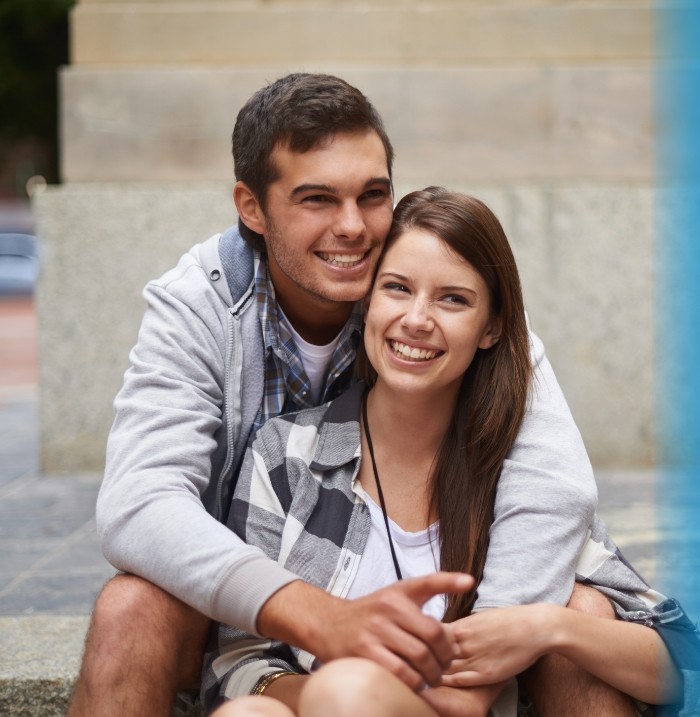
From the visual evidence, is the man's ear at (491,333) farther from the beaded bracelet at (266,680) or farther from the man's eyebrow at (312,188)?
the beaded bracelet at (266,680)

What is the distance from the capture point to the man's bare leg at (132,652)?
233 centimetres

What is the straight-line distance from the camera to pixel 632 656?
2355 mm

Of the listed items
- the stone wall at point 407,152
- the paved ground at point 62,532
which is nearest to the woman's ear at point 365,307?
the paved ground at point 62,532

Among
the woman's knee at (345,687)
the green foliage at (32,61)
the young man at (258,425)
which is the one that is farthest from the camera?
the green foliage at (32,61)

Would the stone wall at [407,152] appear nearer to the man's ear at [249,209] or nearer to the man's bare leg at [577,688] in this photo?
the man's ear at [249,209]

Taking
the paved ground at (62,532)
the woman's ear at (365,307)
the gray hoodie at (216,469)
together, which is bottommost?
the paved ground at (62,532)

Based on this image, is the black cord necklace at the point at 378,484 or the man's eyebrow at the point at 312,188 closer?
the black cord necklace at the point at 378,484

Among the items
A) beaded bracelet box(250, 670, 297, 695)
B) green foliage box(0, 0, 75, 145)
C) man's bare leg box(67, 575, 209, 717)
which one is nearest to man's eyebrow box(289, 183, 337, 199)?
man's bare leg box(67, 575, 209, 717)

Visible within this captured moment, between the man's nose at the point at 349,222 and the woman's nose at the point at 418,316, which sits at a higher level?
the man's nose at the point at 349,222

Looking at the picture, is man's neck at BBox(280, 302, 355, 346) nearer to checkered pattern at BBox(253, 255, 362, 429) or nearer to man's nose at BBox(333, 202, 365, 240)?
checkered pattern at BBox(253, 255, 362, 429)

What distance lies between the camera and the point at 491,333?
2.74 m

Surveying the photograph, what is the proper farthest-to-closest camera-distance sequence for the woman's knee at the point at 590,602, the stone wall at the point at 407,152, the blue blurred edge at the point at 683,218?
the stone wall at the point at 407,152
the woman's knee at the point at 590,602
the blue blurred edge at the point at 683,218

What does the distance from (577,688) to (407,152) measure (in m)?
3.59

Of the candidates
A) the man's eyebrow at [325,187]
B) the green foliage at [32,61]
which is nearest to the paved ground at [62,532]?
the man's eyebrow at [325,187]
